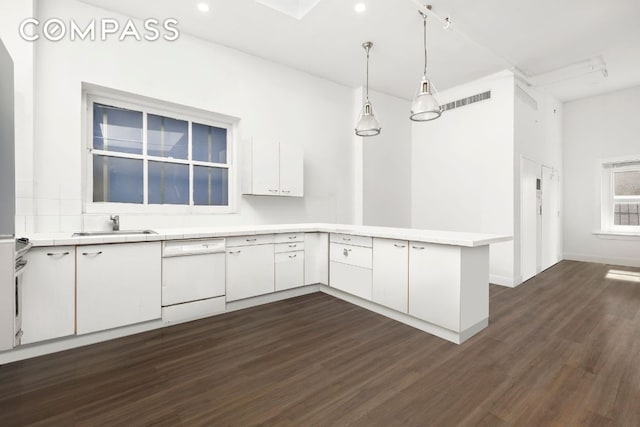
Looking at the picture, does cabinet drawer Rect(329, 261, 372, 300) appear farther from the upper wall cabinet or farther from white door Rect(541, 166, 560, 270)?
white door Rect(541, 166, 560, 270)

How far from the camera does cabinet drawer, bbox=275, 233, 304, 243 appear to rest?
11.9 feet

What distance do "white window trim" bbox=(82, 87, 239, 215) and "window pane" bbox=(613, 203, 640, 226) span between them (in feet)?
25.3

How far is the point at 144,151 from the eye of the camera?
3398 mm

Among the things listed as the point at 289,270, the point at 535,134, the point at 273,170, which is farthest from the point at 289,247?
the point at 535,134

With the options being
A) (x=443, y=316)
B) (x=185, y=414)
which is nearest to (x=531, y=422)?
(x=443, y=316)

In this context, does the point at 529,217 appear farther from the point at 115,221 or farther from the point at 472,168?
the point at 115,221

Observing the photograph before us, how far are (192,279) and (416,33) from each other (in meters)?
3.85

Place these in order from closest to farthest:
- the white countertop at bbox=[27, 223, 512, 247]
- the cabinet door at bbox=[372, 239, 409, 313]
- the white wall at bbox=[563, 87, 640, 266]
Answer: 1. the white countertop at bbox=[27, 223, 512, 247]
2. the cabinet door at bbox=[372, 239, 409, 313]
3. the white wall at bbox=[563, 87, 640, 266]

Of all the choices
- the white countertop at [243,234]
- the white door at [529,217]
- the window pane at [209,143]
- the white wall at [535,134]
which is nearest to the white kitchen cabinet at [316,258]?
the white countertop at [243,234]

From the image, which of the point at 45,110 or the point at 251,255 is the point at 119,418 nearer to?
the point at 251,255

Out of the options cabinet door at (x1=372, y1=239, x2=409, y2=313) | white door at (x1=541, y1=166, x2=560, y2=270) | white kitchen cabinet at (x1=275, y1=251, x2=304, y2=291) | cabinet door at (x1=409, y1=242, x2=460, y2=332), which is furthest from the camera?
white door at (x1=541, y1=166, x2=560, y2=270)

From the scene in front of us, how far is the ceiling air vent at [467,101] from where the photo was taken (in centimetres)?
470

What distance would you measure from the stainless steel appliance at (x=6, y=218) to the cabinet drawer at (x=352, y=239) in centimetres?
283

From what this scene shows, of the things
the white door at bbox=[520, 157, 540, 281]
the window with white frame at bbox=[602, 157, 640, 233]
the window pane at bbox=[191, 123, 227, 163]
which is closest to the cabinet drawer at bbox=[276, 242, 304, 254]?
the window pane at bbox=[191, 123, 227, 163]
